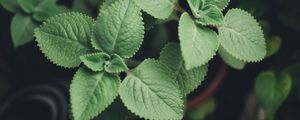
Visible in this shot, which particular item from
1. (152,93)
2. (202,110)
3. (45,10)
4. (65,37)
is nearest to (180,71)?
(152,93)

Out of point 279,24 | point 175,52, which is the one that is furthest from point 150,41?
point 279,24

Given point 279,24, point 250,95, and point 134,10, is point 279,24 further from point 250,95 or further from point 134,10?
point 134,10

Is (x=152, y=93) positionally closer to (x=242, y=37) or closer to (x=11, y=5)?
(x=242, y=37)

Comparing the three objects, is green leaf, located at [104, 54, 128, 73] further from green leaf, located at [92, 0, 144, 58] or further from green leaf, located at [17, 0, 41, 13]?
green leaf, located at [17, 0, 41, 13]

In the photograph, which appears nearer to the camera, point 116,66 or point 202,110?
point 116,66

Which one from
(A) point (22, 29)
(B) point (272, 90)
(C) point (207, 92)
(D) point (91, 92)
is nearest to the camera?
(D) point (91, 92)

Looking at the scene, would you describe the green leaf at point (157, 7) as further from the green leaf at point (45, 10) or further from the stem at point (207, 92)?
the stem at point (207, 92)
